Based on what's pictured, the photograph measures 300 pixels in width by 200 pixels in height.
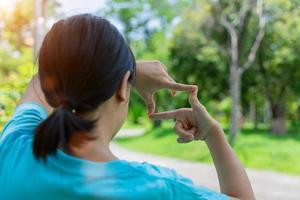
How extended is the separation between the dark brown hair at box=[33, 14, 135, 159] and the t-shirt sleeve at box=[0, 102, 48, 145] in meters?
0.11

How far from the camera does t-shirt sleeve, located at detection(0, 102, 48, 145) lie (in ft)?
3.19

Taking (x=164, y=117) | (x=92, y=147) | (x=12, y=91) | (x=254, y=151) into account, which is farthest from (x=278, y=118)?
(x=92, y=147)

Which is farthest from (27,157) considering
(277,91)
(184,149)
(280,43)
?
(277,91)

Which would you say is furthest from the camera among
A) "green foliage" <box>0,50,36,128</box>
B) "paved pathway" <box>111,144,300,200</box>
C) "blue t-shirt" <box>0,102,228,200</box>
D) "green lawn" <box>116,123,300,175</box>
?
"green lawn" <box>116,123,300,175</box>

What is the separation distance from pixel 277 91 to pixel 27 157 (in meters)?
20.1

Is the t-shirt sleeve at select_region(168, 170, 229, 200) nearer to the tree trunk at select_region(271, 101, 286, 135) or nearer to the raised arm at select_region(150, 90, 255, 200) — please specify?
the raised arm at select_region(150, 90, 255, 200)

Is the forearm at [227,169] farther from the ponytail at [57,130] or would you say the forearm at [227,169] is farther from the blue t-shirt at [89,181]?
the ponytail at [57,130]

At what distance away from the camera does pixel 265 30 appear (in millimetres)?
18109

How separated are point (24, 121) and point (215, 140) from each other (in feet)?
1.17

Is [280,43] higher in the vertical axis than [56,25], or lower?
lower

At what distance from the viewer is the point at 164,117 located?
1.13 metres

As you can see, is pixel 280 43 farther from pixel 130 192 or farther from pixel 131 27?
pixel 130 192

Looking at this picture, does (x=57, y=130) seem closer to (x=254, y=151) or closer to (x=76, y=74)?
(x=76, y=74)

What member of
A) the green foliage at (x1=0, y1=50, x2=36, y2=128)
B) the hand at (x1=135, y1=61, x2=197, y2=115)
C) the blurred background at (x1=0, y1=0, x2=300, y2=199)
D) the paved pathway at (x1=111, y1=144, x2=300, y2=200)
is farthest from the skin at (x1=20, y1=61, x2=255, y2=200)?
the blurred background at (x1=0, y1=0, x2=300, y2=199)
